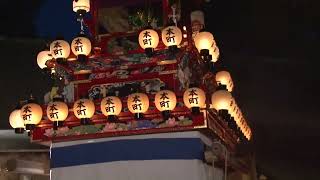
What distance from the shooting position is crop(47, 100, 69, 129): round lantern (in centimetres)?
731

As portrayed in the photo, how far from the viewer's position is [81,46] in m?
7.41

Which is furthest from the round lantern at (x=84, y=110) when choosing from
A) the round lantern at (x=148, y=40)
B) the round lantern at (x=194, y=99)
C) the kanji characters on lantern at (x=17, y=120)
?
the round lantern at (x=194, y=99)

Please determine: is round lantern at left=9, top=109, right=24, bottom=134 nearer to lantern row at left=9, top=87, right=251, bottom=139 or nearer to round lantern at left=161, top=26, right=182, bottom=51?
lantern row at left=9, top=87, right=251, bottom=139

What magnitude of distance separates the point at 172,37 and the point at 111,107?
1.50 m

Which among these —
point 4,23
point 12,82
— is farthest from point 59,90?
point 4,23

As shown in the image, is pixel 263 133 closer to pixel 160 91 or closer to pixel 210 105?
pixel 210 105

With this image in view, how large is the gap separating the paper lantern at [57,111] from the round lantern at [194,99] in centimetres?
203

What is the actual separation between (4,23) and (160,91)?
830cm

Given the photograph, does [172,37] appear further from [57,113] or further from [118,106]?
[57,113]

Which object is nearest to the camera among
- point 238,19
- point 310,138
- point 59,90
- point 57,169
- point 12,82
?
point 57,169

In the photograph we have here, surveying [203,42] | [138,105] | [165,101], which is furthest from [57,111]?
[203,42]

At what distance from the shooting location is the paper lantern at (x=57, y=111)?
7309 millimetres

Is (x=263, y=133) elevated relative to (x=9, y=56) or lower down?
lower down

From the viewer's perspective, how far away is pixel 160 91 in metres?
7.02
